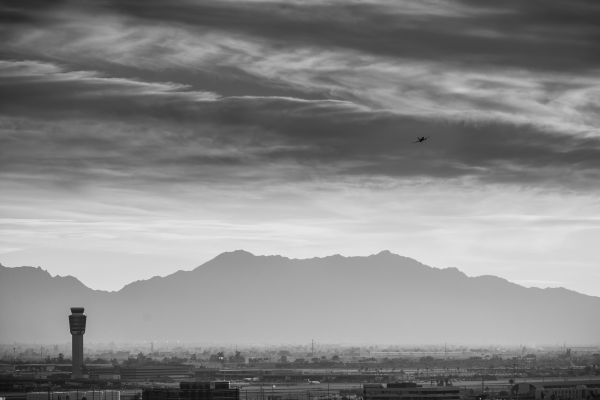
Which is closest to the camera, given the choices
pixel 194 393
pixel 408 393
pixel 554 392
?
pixel 194 393

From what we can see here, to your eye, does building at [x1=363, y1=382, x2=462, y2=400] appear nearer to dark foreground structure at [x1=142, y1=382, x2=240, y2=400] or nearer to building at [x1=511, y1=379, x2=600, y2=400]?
dark foreground structure at [x1=142, y1=382, x2=240, y2=400]

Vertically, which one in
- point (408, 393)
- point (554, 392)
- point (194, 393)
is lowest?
point (554, 392)

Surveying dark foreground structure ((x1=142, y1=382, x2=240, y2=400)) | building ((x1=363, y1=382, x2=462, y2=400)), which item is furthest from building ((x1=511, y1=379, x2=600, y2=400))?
dark foreground structure ((x1=142, y1=382, x2=240, y2=400))

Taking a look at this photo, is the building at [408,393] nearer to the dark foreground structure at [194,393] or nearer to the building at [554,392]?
the dark foreground structure at [194,393]

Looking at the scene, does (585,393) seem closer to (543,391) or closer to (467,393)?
(543,391)

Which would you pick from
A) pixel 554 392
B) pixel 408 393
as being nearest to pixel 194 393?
pixel 408 393

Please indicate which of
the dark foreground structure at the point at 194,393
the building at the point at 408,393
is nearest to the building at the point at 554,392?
the building at the point at 408,393

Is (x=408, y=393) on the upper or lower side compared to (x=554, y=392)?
upper

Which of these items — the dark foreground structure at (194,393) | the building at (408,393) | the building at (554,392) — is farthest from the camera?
the building at (554,392)

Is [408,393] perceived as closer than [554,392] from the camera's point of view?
Yes

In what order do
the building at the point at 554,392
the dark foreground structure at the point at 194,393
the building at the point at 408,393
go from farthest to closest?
the building at the point at 554,392 < the building at the point at 408,393 < the dark foreground structure at the point at 194,393

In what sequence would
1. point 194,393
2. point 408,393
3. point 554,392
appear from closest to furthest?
point 194,393, point 408,393, point 554,392

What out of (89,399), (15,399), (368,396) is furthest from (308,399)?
(15,399)

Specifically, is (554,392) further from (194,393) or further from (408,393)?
(194,393)
